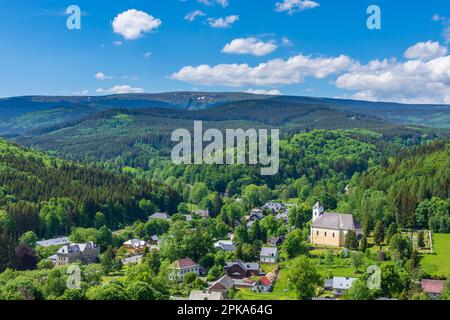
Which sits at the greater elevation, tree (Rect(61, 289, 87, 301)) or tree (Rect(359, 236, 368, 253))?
tree (Rect(61, 289, 87, 301))

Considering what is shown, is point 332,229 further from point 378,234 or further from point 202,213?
point 202,213

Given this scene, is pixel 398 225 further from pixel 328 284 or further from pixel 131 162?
pixel 131 162

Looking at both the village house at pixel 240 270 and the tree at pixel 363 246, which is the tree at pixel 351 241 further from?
the village house at pixel 240 270

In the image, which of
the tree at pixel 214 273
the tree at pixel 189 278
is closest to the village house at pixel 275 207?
the tree at pixel 214 273

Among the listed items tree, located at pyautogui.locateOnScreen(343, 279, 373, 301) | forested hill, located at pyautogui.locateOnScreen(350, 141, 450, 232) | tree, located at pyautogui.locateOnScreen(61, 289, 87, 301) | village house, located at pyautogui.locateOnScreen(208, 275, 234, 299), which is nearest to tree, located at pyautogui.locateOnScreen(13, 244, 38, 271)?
tree, located at pyautogui.locateOnScreen(61, 289, 87, 301)

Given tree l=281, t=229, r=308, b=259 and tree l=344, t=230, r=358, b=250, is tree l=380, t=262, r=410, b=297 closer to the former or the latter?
tree l=281, t=229, r=308, b=259

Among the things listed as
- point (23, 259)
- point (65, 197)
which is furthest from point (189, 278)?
point (65, 197)
